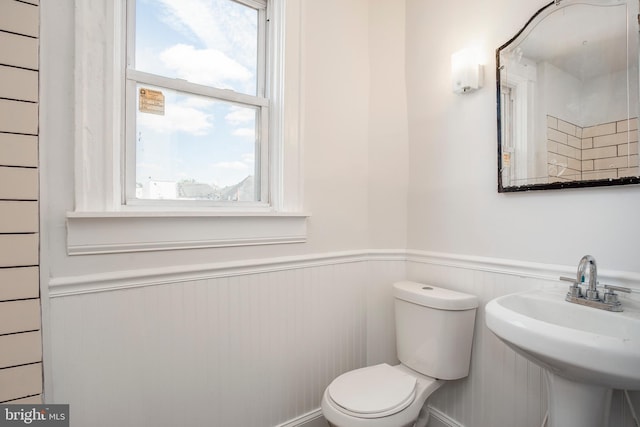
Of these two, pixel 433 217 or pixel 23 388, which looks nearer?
pixel 23 388

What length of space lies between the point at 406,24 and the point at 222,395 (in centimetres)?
203

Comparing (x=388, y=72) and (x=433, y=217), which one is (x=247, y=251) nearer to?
(x=433, y=217)

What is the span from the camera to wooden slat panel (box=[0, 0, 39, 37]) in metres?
0.89

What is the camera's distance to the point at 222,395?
127cm

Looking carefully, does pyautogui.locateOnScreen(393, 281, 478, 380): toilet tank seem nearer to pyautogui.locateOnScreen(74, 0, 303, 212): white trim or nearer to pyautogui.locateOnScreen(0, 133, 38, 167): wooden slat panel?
pyautogui.locateOnScreen(74, 0, 303, 212): white trim

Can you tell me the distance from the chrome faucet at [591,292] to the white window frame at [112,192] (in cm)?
107

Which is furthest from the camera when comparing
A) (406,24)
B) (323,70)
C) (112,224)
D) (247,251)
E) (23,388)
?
(406,24)

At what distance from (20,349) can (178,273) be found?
467 millimetres

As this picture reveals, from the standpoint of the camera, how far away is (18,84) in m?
0.90

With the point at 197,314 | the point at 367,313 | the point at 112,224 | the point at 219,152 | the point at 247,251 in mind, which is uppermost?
the point at 219,152

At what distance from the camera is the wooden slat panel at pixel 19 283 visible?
0.89 metres

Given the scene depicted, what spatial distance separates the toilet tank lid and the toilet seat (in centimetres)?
32

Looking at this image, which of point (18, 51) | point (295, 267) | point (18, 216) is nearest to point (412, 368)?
point (295, 267)

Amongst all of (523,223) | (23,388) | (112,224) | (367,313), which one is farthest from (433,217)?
(23,388)
